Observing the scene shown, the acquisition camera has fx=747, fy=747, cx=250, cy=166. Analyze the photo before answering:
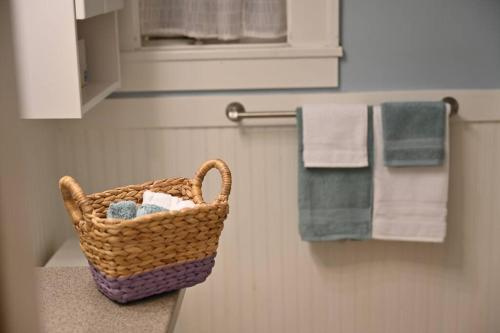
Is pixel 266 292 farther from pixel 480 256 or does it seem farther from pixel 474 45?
pixel 474 45

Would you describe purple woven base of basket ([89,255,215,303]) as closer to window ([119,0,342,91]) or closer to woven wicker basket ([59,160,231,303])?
woven wicker basket ([59,160,231,303])

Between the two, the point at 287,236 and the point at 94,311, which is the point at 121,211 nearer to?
the point at 94,311

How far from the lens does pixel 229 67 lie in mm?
2244

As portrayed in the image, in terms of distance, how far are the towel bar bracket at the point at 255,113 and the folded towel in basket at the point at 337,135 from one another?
0.08m

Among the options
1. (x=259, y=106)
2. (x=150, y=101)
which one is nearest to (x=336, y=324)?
(x=259, y=106)

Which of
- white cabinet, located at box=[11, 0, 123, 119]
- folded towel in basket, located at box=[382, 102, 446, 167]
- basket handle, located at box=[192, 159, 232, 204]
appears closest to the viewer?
basket handle, located at box=[192, 159, 232, 204]

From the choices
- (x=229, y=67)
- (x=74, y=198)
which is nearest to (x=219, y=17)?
(x=229, y=67)

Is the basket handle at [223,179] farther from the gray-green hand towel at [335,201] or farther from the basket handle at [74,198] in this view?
the gray-green hand towel at [335,201]

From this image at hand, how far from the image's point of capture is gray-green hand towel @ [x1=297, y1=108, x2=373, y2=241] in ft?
7.26

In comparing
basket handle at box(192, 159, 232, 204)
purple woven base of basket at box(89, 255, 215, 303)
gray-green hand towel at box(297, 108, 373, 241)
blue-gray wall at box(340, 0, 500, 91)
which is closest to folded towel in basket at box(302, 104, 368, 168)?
gray-green hand towel at box(297, 108, 373, 241)

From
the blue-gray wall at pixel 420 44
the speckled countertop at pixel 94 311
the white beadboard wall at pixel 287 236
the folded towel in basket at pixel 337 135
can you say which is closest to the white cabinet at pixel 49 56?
the speckled countertop at pixel 94 311

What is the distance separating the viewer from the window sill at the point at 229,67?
223cm

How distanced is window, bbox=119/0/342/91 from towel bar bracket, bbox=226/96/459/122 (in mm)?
61

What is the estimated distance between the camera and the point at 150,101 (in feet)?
7.45
